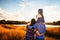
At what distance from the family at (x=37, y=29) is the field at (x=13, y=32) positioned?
10 cm

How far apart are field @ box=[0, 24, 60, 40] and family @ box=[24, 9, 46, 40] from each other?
10cm

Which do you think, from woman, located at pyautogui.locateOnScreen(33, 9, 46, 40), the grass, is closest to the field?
the grass

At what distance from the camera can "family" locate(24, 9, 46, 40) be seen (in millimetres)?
2695

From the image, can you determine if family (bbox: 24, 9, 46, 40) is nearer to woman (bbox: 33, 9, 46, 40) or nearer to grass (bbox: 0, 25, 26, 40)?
woman (bbox: 33, 9, 46, 40)

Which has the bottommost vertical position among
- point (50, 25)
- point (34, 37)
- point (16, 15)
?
point (34, 37)

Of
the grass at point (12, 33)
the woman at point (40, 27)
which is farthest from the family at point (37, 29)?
the grass at point (12, 33)

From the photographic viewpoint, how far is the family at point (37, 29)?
2.70 m

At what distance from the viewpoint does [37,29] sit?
2707 millimetres

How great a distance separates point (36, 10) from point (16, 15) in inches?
13.6

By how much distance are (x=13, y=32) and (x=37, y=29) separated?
1.34ft

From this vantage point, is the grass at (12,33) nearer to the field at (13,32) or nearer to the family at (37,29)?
the field at (13,32)

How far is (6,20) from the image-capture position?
9.42 feet

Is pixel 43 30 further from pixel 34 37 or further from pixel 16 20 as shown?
pixel 16 20

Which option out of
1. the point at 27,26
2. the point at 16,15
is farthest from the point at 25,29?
the point at 16,15
